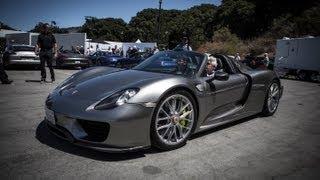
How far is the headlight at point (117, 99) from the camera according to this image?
11.7ft

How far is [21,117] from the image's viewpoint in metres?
5.35

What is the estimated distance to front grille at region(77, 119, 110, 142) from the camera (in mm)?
3482

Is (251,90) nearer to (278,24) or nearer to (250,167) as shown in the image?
(250,167)

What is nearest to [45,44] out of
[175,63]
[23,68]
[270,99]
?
[175,63]

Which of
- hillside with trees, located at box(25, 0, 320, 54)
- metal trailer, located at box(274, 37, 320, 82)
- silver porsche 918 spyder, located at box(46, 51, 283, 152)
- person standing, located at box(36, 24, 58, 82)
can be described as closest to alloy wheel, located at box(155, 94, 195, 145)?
silver porsche 918 spyder, located at box(46, 51, 283, 152)

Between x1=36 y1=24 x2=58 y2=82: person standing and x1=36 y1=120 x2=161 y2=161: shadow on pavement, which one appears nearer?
x1=36 y1=120 x2=161 y2=161: shadow on pavement

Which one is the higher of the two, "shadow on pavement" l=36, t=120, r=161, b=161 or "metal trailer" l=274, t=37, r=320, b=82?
"metal trailer" l=274, t=37, r=320, b=82

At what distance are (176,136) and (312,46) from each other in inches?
681

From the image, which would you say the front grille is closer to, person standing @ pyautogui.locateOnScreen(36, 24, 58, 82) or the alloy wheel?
the alloy wheel

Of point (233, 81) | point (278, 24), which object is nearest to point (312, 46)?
point (233, 81)

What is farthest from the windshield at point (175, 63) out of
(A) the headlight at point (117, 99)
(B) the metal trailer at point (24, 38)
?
(B) the metal trailer at point (24, 38)

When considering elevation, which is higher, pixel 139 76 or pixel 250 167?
pixel 139 76

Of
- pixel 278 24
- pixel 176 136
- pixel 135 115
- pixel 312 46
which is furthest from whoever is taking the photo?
pixel 278 24

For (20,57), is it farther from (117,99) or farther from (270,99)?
(117,99)
